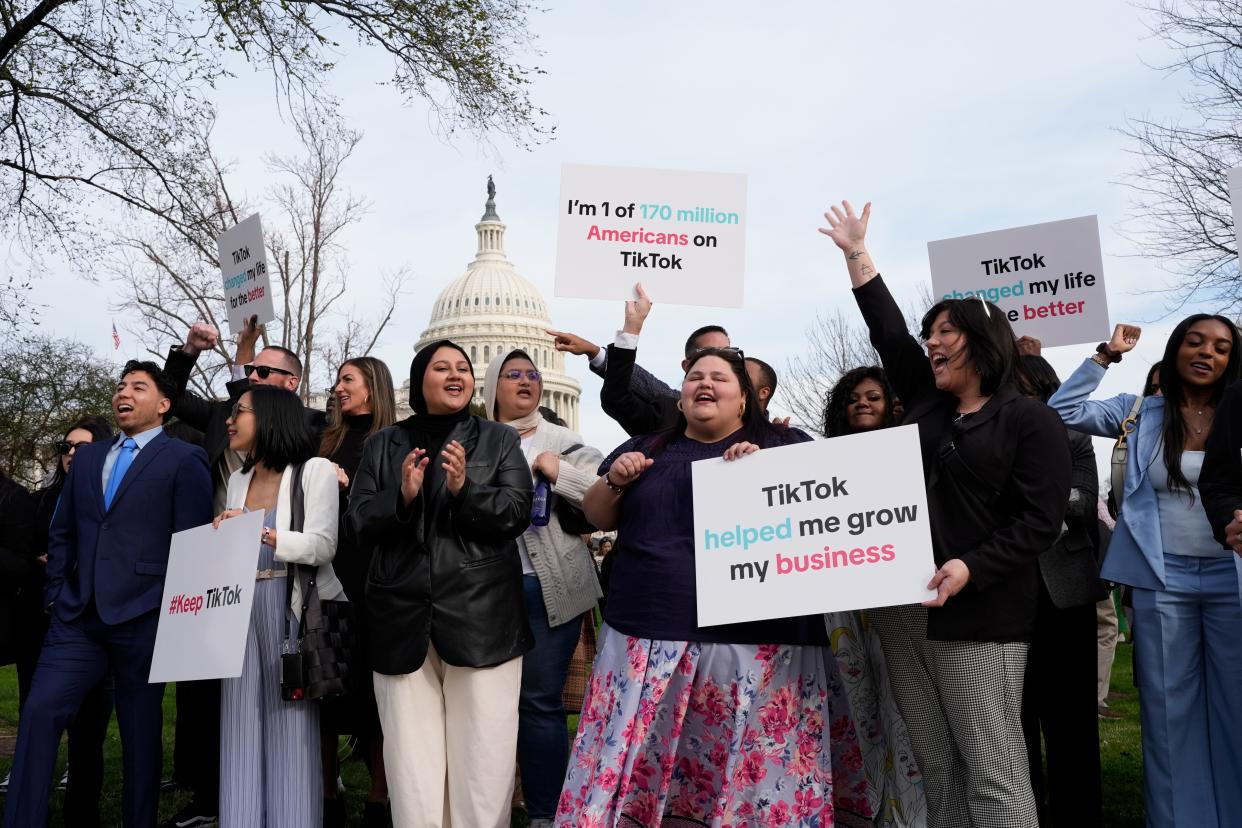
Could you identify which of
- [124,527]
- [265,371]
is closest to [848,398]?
[265,371]

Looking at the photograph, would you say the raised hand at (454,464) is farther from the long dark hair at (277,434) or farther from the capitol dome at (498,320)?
the capitol dome at (498,320)

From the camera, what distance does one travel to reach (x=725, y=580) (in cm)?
416

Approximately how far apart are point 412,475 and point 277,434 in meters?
1.11

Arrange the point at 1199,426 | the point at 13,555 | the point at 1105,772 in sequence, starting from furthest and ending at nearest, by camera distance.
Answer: the point at 1105,772, the point at 13,555, the point at 1199,426

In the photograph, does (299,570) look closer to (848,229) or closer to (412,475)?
(412,475)

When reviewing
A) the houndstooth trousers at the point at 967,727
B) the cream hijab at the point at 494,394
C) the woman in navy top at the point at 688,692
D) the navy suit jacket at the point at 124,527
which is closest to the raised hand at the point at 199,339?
the navy suit jacket at the point at 124,527

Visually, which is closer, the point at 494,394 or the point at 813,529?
the point at 813,529

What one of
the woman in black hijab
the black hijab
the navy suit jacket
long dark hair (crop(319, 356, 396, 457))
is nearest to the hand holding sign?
the woman in black hijab

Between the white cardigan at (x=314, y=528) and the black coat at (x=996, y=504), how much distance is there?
104 inches

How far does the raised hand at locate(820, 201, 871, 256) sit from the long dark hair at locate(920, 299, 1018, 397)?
1.92ft

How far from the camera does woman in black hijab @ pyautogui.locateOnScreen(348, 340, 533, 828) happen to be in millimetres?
4613

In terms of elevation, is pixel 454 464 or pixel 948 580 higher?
pixel 454 464

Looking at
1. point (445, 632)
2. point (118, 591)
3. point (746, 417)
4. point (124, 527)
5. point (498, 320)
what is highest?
point (498, 320)

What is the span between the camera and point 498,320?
342 ft
